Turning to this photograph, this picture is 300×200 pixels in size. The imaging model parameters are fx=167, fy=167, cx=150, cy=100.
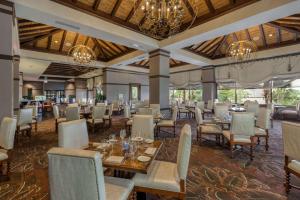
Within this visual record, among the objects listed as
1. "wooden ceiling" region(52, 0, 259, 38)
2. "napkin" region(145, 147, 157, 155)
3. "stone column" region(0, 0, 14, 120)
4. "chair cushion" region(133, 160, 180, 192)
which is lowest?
"chair cushion" region(133, 160, 180, 192)

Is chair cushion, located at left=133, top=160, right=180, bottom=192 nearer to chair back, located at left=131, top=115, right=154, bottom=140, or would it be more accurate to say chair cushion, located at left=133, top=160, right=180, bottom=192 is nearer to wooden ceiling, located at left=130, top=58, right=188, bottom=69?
chair back, located at left=131, top=115, right=154, bottom=140

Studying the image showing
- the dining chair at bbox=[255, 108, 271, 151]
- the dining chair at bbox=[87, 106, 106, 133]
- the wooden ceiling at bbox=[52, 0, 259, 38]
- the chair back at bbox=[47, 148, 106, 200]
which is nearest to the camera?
the chair back at bbox=[47, 148, 106, 200]

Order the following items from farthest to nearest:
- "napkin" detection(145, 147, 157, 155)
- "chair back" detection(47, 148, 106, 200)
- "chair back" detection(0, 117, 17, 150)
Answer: "chair back" detection(0, 117, 17, 150) → "napkin" detection(145, 147, 157, 155) → "chair back" detection(47, 148, 106, 200)

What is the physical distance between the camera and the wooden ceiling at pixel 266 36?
636cm

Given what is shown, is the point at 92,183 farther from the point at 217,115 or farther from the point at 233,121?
the point at 217,115

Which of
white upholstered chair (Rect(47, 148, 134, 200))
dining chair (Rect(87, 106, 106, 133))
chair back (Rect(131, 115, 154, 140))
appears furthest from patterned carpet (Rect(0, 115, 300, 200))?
dining chair (Rect(87, 106, 106, 133))

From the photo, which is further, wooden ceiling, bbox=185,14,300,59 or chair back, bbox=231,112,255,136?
wooden ceiling, bbox=185,14,300,59

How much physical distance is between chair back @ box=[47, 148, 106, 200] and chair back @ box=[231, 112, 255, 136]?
3.47 m

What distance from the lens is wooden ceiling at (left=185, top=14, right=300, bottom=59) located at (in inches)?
250

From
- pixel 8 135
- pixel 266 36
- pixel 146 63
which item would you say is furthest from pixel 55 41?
pixel 266 36

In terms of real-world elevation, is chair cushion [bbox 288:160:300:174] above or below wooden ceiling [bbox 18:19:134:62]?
below

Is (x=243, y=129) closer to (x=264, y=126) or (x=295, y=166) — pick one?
(x=264, y=126)

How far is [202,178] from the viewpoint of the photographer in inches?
117

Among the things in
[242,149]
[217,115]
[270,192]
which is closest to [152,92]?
[217,115]
